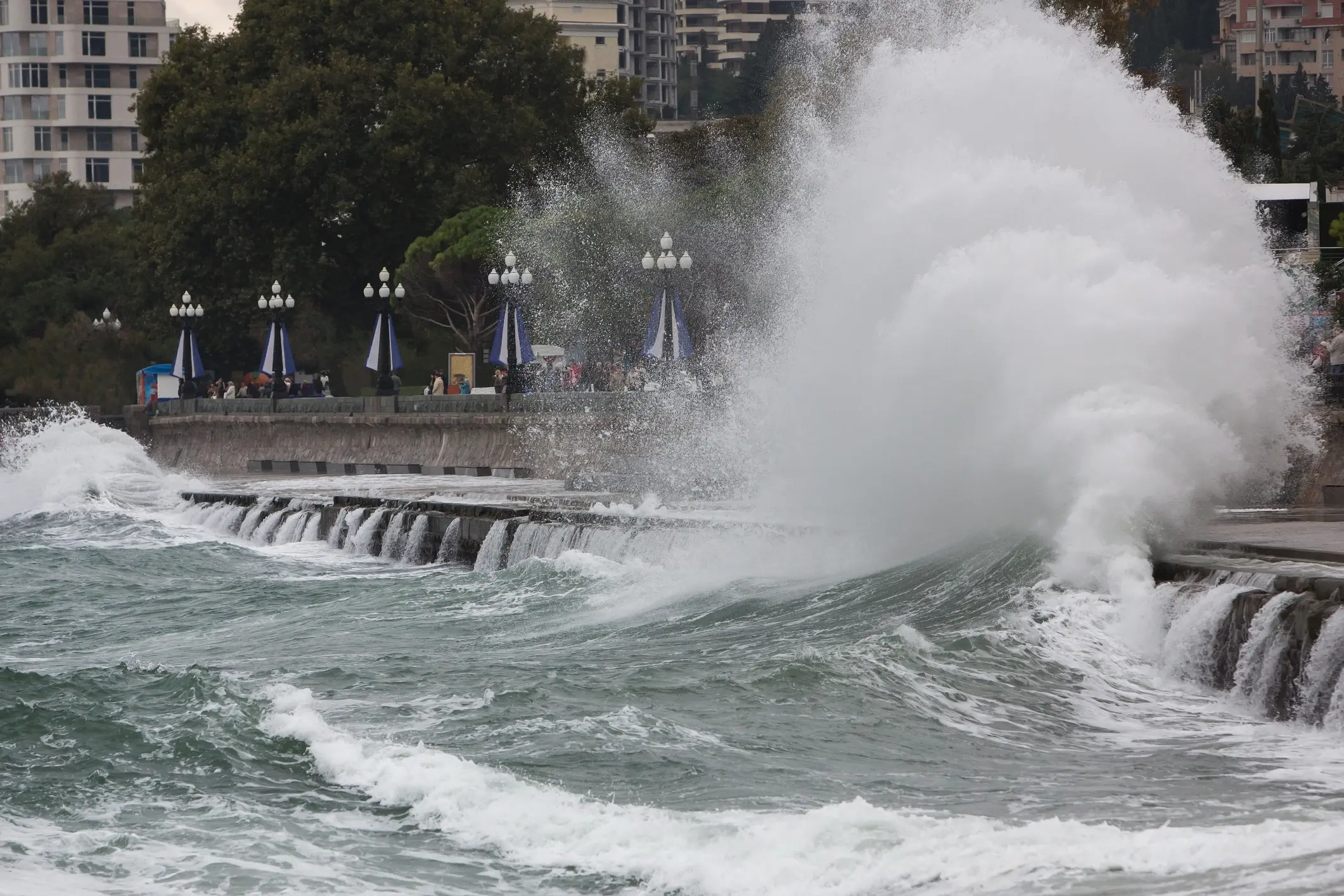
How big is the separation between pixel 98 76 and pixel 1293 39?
209 feet

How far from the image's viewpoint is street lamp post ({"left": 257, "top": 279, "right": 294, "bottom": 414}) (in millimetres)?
47188

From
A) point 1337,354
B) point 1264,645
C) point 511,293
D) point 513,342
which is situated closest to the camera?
point 1264,645

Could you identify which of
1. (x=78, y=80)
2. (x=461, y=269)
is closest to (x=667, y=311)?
(x=461, y=269)

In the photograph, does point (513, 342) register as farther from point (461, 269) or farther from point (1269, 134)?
point (1269, 134)

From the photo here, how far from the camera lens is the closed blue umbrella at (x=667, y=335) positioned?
32.2m

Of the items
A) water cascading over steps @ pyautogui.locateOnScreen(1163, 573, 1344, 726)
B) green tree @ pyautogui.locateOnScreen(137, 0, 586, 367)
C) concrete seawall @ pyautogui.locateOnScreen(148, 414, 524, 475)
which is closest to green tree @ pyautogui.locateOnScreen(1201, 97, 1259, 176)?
concrete seawall @ pyautogui.locateOnScreen(148, 414, 524, 475)

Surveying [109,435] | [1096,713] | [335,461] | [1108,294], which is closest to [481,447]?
[335,461]

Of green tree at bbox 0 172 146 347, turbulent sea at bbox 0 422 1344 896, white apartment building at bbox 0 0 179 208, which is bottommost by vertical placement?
turbulent sea at bbox 0 422 1344 896

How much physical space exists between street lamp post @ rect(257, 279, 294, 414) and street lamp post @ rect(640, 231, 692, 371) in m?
16.4

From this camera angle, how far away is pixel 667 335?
1288 inches

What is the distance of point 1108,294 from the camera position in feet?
56.7

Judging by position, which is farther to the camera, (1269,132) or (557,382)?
(1269,132)

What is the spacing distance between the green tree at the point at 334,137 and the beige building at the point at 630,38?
61.3 meters

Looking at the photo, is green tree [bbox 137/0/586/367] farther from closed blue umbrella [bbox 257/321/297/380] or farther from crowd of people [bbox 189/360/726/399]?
closed blue umbrella [bbox 257/321/297/380]
